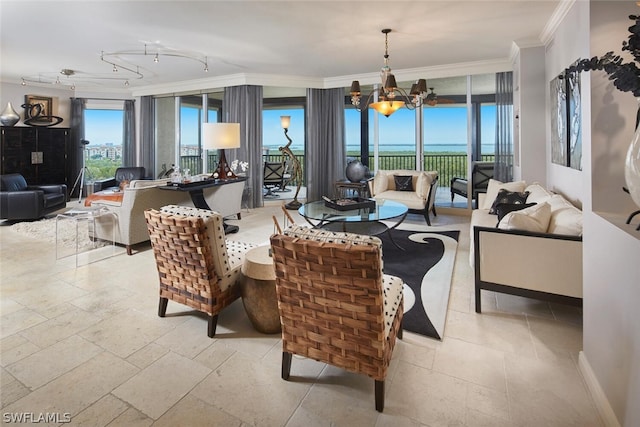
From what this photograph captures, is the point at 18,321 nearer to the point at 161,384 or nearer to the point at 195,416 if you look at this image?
the point at 161,384

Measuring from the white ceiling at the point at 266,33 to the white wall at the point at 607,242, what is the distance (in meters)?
2.23

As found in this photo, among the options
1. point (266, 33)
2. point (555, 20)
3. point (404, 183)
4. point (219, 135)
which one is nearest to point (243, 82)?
point (266, 33)

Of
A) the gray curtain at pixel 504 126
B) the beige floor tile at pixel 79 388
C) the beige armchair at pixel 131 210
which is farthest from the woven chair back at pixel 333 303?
the gray curtain at pixel 504 126

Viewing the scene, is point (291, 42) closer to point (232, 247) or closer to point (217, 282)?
point (232, 247)

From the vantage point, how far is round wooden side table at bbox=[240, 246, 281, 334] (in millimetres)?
2113

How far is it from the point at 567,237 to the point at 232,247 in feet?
7.81

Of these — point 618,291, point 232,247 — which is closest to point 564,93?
point 618,291

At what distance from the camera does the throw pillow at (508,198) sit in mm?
3777

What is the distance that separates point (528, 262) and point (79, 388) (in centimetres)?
277

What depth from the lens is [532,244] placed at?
236 cm

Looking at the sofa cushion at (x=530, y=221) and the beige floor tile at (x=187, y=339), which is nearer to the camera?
the beige floor tile at (x=187, y=339)

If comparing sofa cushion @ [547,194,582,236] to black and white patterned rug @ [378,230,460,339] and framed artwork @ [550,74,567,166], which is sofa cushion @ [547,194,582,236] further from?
framed artwork @ [550,74,567,166]

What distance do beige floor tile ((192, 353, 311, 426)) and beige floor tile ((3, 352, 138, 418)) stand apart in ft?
1.51

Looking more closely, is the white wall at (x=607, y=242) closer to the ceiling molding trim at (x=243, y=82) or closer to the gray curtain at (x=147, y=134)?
the ceiling molding trim at (x=243, y=82)
